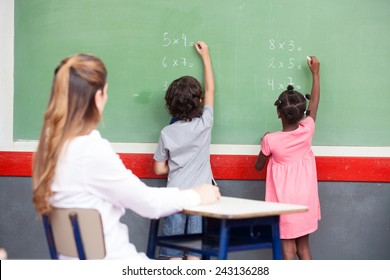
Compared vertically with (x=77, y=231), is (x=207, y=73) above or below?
above

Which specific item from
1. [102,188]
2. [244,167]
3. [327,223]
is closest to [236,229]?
[102,188]

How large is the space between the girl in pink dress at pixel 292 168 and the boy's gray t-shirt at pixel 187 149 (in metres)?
0.37

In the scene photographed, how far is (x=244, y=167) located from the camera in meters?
4.61

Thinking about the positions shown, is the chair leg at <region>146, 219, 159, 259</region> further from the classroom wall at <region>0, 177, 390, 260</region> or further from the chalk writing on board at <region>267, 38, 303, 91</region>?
the chalk writing on board at <region>267, 38, 303, 91</region>

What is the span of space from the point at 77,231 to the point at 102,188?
188mm

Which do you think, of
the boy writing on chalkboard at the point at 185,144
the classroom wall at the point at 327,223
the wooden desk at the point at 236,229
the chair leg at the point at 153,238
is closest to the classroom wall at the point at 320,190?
the classroom wall at the point at 327,223

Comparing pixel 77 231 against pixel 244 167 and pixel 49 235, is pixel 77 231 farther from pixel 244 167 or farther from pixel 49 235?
pixel 244 167

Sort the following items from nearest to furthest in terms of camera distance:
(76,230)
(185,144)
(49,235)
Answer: (76,230) → (49,235) → (185,144)

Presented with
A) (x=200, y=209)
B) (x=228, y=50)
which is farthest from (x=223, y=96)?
(x=200, y=209)

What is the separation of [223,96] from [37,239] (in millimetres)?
1505

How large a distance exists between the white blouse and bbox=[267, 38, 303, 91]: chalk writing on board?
6.34 ft

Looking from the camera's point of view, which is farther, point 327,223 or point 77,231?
point 327,223

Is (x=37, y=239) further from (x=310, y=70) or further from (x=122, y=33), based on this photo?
(x=310, y=70)

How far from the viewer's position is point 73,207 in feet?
9.16
